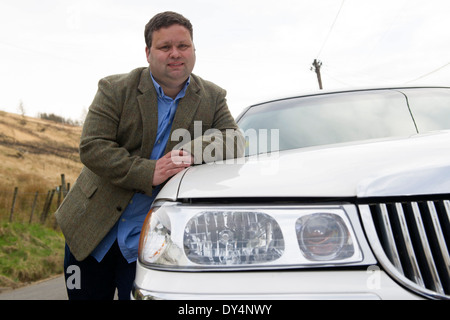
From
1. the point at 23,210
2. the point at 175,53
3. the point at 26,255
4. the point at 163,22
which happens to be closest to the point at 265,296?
the point at 175,53

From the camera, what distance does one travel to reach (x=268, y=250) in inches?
51.4

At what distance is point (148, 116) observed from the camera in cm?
210

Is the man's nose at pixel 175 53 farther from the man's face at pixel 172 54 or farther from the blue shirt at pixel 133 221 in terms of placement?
the blue shirt at pixel 133 221

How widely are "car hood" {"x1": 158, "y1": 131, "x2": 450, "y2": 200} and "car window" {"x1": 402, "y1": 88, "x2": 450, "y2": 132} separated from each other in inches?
29.7

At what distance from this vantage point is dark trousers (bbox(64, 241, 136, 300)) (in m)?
2.14

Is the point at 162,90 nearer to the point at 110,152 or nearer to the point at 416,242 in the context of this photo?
the point at 110,152

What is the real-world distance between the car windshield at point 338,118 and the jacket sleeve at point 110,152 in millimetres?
725

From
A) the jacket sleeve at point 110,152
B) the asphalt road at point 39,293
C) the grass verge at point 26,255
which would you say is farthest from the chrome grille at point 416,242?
the grass verge at point 26,255

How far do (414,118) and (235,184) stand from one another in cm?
146

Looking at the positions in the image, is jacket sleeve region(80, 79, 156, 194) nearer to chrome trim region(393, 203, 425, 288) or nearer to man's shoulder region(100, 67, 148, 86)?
man's shoulder region(100, 67, 148, 86)

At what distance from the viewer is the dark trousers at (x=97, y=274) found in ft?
7.01

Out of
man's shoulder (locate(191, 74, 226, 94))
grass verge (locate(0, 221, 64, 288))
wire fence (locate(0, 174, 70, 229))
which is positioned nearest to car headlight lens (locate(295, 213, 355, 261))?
man's shoulder (locate(191, 74, 226, 94))

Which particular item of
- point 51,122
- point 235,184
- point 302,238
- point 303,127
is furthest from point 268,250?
point 51,122
